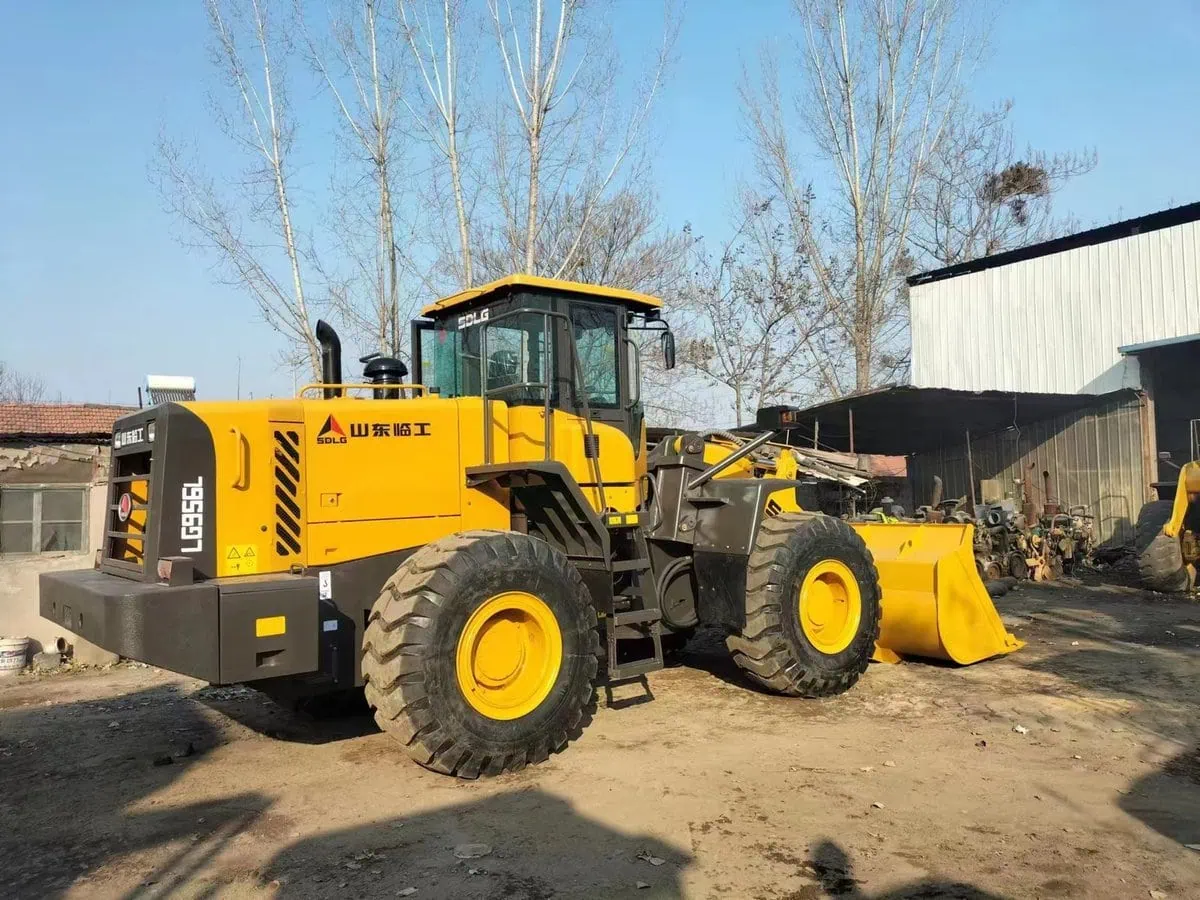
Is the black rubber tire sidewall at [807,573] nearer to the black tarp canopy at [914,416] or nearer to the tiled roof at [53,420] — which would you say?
the black tarp canopy at [914,416]

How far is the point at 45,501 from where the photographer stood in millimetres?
10531

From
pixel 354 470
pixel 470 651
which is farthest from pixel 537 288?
pixel 470 651

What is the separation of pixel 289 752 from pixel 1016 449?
16.4 meters

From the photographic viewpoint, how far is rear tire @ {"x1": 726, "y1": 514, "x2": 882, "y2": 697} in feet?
22.2

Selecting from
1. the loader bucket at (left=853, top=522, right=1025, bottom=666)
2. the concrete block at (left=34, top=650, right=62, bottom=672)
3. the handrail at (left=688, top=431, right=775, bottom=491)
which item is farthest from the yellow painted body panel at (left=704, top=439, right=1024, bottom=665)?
the concrete block at (left=34, top=650, right=62, bottom=672)

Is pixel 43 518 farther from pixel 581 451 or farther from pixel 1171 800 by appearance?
pixel 1171 800

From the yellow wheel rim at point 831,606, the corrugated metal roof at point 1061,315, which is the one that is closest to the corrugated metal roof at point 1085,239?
the corrugated metal roof at point 1061,315

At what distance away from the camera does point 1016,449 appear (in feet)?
60.7

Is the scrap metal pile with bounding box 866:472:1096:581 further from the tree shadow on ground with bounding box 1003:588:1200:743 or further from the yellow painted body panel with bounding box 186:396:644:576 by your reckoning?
the yellow painted body panel with bounding box 186:396:644:576

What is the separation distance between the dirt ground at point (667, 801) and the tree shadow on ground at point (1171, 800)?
0.7 inches

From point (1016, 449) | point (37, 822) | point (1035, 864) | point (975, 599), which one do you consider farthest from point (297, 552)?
point (1016, 449)

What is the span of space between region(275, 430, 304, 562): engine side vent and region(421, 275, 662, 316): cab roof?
1.77m

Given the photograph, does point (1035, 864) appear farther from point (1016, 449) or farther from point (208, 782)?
point (1016, 449)

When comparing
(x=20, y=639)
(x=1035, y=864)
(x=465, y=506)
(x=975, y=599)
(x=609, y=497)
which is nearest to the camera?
(x=1035, y=864)
